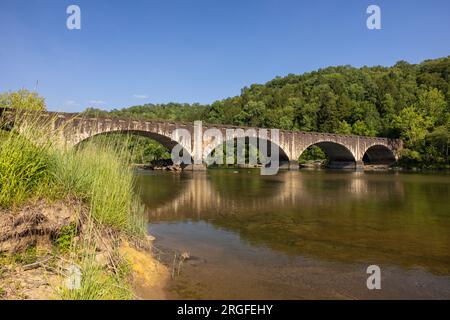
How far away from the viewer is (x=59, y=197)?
603cm

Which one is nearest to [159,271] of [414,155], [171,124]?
[171,124]

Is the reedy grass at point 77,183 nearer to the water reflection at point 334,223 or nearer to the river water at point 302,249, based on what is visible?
the river water at point 302,249

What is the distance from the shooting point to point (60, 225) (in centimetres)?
571

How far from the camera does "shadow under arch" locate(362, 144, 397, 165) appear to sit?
227 feet

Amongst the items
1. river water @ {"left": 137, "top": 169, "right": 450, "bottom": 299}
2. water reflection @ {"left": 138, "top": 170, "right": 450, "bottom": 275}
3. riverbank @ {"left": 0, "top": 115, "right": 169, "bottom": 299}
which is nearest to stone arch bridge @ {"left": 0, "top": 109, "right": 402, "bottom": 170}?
water reflection @ {"left": 138, "top": 170, "right": 450, "bottom": 275}

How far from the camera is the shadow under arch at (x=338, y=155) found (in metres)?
64.4

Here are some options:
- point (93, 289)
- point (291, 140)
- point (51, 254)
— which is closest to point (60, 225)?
point (51, 254)

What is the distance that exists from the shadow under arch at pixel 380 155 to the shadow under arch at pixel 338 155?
6532mm

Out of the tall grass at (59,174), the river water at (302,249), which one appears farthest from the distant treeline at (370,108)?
the tall grass at (59,174)

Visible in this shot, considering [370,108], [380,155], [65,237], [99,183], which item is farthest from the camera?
[370,108]

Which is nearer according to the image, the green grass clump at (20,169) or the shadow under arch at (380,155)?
the green grass clump at (20,169)

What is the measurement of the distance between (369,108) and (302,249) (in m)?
86.8

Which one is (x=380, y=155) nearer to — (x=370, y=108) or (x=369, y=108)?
(x=369, y=108)
